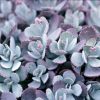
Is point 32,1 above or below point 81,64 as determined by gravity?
above

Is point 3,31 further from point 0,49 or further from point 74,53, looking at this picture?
point 74,53

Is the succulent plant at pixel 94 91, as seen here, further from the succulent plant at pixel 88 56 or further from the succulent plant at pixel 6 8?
the succulent plant at pixel 6 8

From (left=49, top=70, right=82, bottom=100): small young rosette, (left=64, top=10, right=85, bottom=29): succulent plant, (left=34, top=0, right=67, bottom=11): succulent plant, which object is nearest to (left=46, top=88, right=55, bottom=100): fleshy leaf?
(left=49, top=70, right=82, bottom=100): small young rosette

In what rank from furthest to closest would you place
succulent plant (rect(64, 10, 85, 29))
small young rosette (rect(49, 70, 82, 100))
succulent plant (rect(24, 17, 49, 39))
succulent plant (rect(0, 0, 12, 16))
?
succulent plant (rect(0, 0, 12, 16)), succulent plant (rect(64, 10, 85, 29)), succulent plant (rect(24, 17, 49, 39)), small young rosette (rect(49, 70, 82, 100))

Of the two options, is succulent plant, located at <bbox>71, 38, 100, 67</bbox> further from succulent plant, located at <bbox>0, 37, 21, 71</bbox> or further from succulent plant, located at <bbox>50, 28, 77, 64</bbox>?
succulent plant, located at <bbox>0, 37, 21, 71</bbox>

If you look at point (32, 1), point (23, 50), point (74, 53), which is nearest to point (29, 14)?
point (32, 1)

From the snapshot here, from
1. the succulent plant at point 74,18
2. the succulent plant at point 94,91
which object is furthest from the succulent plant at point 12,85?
the succulent plant at point 74,18

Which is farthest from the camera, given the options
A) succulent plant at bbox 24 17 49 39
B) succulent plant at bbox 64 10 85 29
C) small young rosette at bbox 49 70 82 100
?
succulent plant at bbox 64 10 85 29
